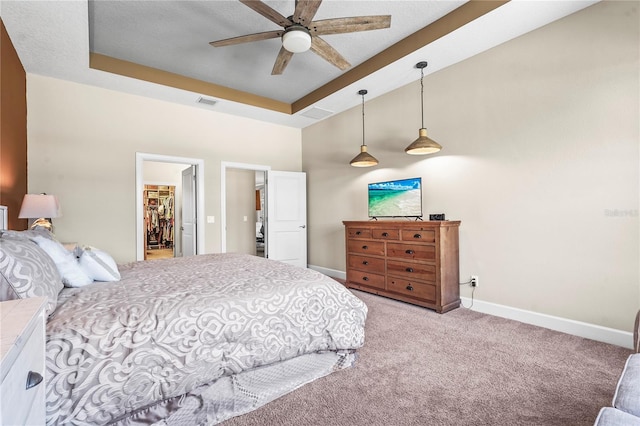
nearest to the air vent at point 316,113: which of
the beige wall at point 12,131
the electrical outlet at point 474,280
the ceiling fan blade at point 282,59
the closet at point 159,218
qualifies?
the ceiling fan blade at point 282,59

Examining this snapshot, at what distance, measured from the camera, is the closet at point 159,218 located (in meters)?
9.58

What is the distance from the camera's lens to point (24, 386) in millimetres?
763

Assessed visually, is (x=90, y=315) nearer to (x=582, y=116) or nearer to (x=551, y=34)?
(x=582, y=116)

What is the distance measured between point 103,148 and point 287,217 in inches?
116

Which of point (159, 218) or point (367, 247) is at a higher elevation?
point (159, 218)

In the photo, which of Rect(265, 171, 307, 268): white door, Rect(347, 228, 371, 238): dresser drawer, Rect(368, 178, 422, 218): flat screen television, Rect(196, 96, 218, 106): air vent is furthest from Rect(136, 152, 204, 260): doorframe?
Rect(368, 178, 422, 218): flat screen television

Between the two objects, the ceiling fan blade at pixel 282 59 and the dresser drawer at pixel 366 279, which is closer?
the ceiling fan blade at pixel 282 59

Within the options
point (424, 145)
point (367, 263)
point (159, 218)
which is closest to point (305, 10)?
point (424, 145)

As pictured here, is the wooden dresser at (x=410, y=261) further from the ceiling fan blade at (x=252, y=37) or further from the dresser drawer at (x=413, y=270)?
the ceiling fan blade at (x=252, y=37)

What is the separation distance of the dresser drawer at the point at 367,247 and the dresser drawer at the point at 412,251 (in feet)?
0.43

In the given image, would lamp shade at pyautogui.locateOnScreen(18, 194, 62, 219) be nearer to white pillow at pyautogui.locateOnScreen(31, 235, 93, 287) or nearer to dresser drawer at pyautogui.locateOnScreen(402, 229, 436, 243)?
white pillow at pyautogui.locateOnScreen(31, 235, 93, 287)

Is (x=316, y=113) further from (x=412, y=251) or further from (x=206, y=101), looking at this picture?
(x=412, y=251)

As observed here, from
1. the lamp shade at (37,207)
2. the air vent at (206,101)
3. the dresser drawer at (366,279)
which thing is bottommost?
the dresser drawer at (366,279)

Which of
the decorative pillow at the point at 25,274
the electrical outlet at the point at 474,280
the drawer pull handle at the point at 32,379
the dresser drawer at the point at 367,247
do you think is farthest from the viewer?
the dresser drawer at the point at 367,247
